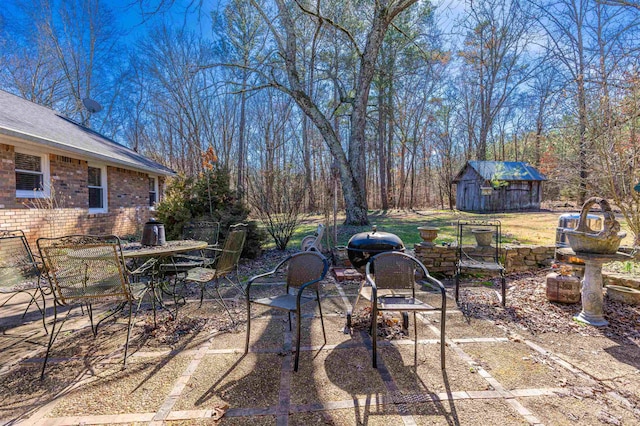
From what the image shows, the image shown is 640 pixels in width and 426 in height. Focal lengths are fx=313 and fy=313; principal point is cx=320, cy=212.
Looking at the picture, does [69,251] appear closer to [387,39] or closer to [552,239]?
[552,239]

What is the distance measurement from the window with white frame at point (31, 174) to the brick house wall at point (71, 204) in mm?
118

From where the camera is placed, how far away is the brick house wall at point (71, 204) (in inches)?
247

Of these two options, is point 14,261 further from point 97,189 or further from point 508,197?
point 508,197

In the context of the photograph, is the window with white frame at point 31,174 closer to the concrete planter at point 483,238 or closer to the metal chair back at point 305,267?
the metal chair back at point 305,267

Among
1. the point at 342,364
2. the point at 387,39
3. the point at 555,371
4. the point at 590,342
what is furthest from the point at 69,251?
the point at 387,39

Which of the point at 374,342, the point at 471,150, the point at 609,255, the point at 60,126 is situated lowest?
the point at 374,342

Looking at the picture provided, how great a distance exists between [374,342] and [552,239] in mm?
7140

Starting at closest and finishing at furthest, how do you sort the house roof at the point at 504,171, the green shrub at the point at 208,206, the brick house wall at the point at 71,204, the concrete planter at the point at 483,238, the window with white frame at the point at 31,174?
the concrete planter at the point at 483,238, the brick house wall at the point at 71,204, the green shrub at the point at 208,206, the window with white frame at the point at 31,174, the house roof at the point at 504,171

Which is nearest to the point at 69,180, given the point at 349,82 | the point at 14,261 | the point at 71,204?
the point at 71,204

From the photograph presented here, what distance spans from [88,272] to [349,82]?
Result: 16.2 meters

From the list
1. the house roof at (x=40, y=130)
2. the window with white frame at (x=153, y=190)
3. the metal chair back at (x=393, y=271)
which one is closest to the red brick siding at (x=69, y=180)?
the house roof at (x=40, y=130)

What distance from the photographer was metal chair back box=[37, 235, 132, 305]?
2.48 m

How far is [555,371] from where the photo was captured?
7.94 ft

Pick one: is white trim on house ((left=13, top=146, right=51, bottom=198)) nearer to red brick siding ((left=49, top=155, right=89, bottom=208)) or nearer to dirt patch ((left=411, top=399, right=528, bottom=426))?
red brick siding ((left=49, top=155, right=89, bottom=208))
